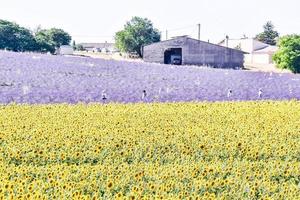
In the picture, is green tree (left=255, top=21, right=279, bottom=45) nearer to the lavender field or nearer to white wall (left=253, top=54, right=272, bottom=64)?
white wall (left=253, top=54, right=272, bottom=64)

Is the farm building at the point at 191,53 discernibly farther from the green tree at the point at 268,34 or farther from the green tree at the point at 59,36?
the green tree at the point at 268,34

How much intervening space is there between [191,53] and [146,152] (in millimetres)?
46725

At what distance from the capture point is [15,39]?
68938 mm

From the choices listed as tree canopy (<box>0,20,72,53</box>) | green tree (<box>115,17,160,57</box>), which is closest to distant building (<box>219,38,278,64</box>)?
green tree (<box>115,17,160,57</box>)

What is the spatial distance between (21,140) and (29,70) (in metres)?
11.5

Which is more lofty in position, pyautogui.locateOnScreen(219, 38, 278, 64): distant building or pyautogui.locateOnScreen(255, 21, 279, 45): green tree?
pyautogui.locateOnScreen(255, 21, 279, 45): green tree

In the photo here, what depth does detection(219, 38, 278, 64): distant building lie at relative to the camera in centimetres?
8750

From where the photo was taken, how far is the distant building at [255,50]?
287 ft

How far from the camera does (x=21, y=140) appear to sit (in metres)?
8.88

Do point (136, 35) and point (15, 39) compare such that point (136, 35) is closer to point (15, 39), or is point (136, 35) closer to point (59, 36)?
point (15, 39)

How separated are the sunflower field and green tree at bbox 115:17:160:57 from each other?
6565 cm

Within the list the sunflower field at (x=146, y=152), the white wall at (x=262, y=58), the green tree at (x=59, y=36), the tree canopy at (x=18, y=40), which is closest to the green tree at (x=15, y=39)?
the tree canopy at (x=18, y=40)

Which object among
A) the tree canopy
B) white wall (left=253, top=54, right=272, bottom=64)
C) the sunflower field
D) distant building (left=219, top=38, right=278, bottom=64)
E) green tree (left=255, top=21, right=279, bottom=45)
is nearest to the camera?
the sunflower field

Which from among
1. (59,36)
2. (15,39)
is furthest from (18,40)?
(59,36)
